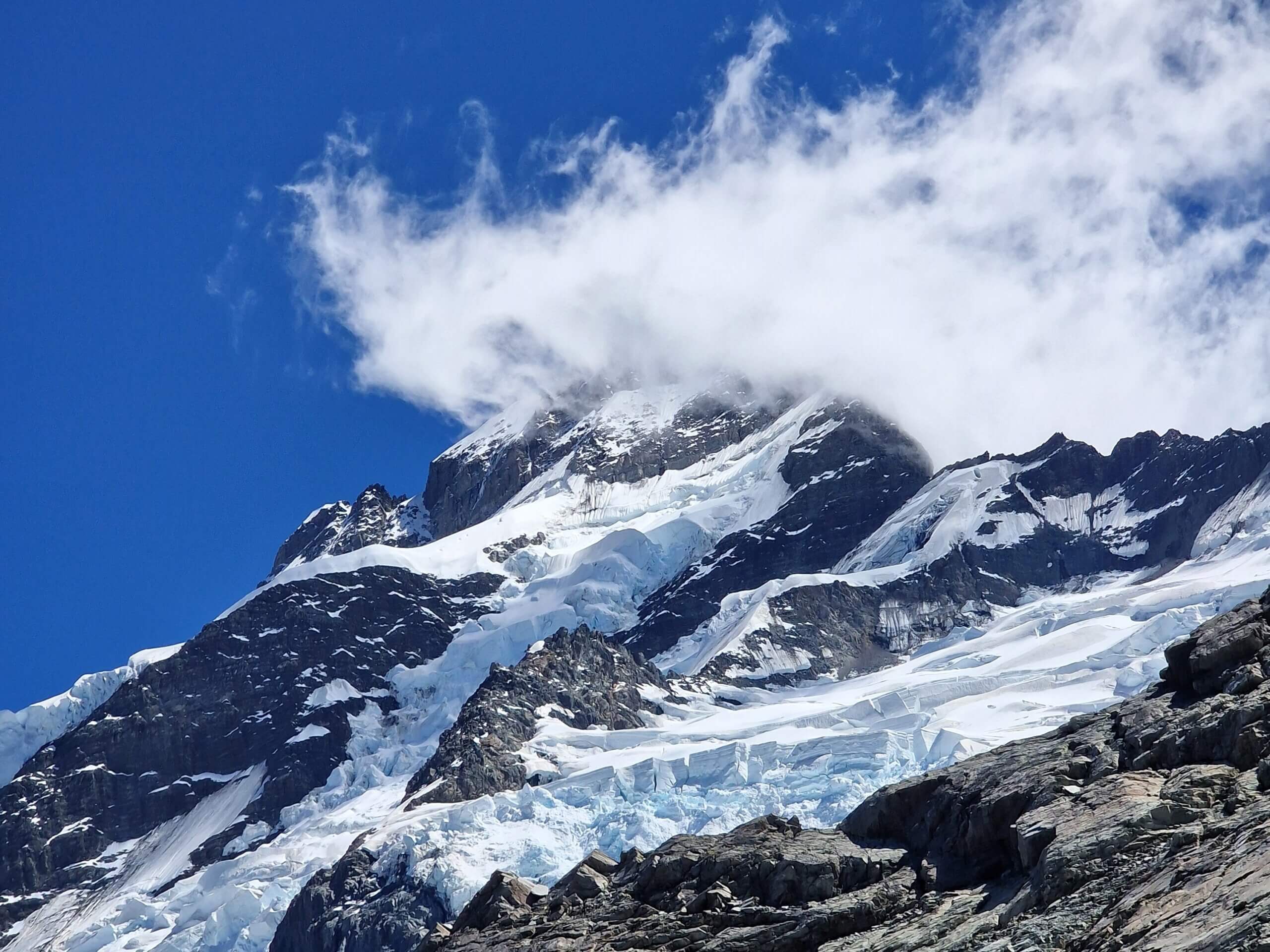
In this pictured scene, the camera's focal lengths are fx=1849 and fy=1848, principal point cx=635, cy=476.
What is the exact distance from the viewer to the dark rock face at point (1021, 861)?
3241 cm

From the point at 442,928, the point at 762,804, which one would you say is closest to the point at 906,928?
the point at 442,928

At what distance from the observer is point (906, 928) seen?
38594 mm

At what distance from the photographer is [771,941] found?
4038 centimetres

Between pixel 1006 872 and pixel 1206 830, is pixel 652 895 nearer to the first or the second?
pixel 1006 872

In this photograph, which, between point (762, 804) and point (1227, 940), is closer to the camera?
point (1227, 940)

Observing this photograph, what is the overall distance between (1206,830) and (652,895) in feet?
51.2

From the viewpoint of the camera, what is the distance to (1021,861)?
38750mm

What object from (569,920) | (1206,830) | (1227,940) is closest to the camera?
(1227,940)

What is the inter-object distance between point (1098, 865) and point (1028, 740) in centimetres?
1512

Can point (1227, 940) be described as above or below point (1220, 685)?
below

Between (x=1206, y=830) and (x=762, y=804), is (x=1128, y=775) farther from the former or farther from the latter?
(x=762, y=804)

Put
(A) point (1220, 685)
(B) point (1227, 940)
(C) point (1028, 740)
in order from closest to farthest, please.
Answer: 1. (B) point (1227, 940)
2. (A) point (1220, 685)
3. (C) point (1028, 740)

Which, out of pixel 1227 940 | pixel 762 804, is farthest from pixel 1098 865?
pixel 762 804

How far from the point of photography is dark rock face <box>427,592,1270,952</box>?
32.4 meters
